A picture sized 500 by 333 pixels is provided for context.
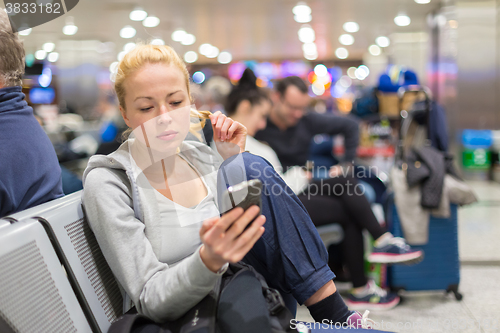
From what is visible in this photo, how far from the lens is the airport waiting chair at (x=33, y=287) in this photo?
0.68 meters

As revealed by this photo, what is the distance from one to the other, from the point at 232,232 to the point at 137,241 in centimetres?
29

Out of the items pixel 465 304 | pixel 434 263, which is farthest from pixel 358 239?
pixel 465 304

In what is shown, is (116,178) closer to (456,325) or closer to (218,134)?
(218,134)

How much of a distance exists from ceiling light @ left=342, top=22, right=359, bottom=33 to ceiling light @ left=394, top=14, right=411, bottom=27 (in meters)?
0.82

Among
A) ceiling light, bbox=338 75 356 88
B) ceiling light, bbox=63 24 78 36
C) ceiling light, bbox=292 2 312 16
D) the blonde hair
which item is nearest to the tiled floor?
the blonde hair

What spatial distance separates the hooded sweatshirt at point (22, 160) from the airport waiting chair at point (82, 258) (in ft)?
0.29

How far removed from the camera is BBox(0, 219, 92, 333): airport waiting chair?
68cm

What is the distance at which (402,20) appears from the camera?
676 cm

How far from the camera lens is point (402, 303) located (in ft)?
6.99

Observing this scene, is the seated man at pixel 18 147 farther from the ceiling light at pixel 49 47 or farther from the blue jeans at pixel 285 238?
the ceiling light at pixel 49 47

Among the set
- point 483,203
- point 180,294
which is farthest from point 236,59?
point 180,294

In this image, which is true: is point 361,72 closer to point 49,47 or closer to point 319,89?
point 319,89

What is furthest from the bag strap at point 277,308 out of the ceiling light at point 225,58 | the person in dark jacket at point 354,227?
the ceiling light at point 225,58

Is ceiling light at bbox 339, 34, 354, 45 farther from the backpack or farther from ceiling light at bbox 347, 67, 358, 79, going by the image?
the backpack
